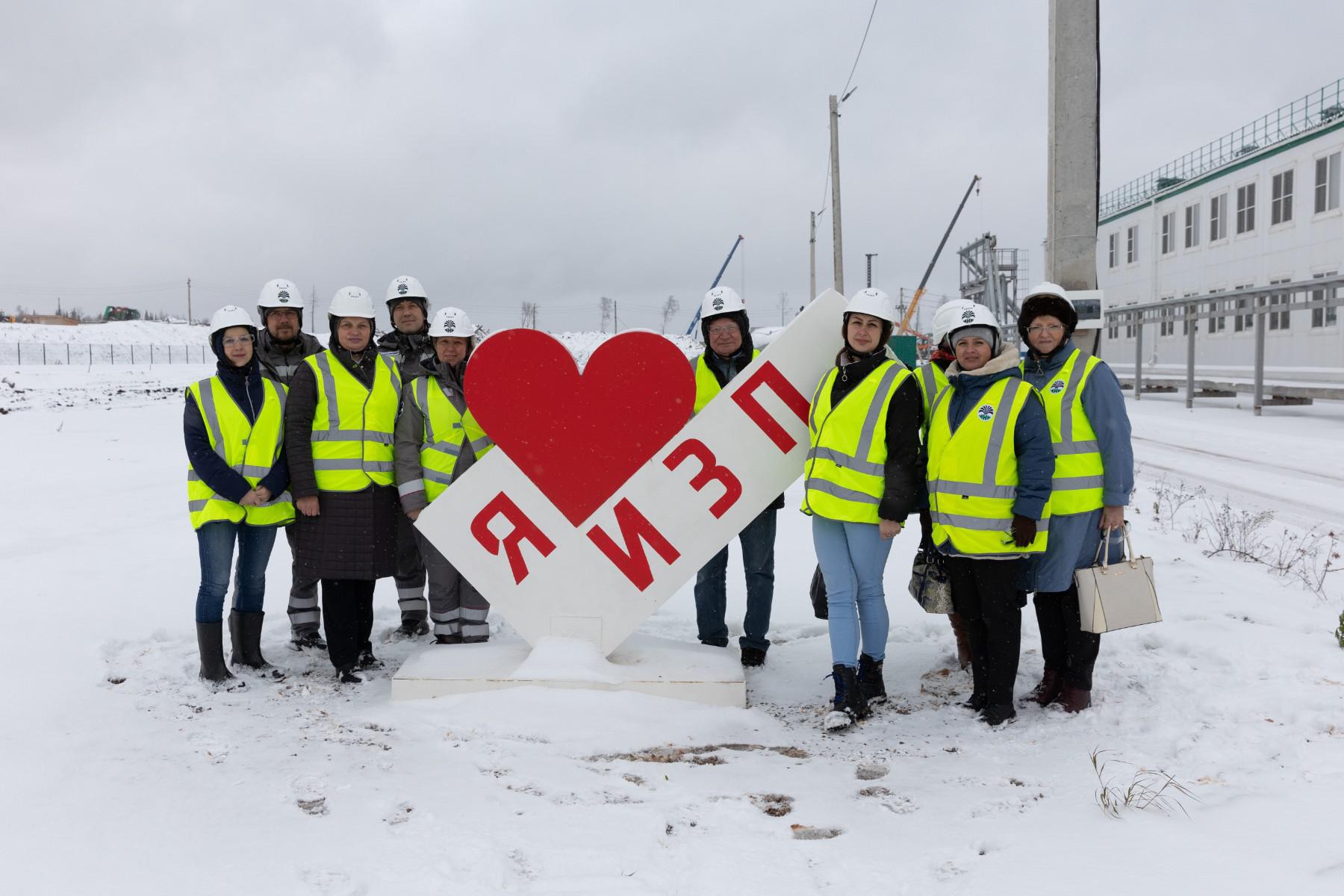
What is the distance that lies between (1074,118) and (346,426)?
4.50 metres

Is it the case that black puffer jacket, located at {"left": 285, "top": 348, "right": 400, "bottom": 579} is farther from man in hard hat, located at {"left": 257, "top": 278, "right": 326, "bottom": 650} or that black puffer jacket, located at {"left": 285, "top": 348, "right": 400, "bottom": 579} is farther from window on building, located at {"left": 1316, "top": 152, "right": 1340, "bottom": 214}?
window on building, located at {"left": 1316, "top": 152, "right": 1340, "bottom": 214}

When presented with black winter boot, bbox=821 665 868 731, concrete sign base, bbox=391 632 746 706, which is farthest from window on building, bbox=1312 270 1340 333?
concrete sign base, bbox=391 632 746 706

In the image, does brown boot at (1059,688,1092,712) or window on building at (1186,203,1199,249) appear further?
window on building at (1186,203,1199,249)

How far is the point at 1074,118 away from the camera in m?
5.19

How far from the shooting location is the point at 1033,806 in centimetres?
306

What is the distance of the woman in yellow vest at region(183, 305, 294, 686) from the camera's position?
434 cm

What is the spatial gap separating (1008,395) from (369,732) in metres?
3.10

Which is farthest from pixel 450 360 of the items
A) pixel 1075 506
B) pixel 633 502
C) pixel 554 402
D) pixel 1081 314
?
pixel 1081 314

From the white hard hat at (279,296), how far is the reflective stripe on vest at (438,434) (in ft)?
3.38

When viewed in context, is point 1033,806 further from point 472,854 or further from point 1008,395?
point 472,854

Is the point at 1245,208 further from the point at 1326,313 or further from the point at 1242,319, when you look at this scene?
the point at 1326,313

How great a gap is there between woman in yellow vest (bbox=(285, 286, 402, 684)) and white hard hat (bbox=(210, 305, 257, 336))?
14.8 inches

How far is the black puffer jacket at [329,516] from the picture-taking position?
171 inches

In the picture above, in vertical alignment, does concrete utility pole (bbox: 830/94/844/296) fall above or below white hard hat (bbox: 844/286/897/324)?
above
